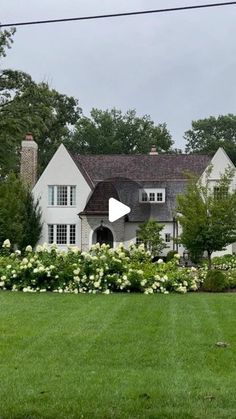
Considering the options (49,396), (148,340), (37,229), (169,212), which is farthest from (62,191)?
(49,396)

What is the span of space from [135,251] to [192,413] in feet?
51.3

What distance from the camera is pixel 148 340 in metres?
9.30

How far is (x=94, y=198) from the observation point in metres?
42.0

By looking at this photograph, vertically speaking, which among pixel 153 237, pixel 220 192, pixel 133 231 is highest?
pixel 220 192

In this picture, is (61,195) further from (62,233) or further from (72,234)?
(72,234)

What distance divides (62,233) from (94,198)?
3275 mm

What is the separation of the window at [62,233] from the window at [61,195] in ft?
4.90

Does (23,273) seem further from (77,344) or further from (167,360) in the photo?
(167,360)

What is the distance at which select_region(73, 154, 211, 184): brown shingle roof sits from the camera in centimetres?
4445

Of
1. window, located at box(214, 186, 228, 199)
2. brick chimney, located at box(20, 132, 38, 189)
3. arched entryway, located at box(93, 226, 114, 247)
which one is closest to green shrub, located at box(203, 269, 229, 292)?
window, located at box(214, 186, 228, 199)

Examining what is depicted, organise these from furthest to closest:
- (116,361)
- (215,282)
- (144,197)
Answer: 1. (144,197)
2. (215,282)
3. (116,361)

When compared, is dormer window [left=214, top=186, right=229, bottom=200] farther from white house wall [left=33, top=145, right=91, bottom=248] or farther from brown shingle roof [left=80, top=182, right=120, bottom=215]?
white house wall [left=33, top=145, right=91, bottom=248]

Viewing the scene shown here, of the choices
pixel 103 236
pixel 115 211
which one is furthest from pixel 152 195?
pixel 103 236

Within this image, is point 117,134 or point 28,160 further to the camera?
point 117,134
